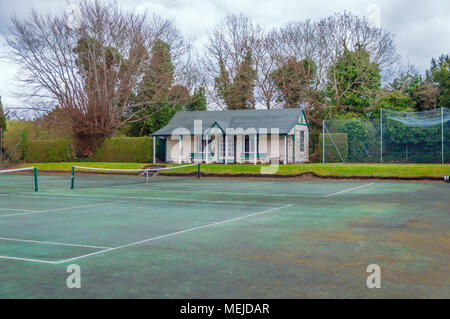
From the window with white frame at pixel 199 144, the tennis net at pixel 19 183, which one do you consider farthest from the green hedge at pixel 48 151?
the window with white frame at pixel 199 144

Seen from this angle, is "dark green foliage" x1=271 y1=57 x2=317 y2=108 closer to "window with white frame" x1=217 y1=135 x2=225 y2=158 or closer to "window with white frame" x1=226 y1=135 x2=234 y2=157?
"window with white frame" x1=226 y1=135 x2=234 y2=157

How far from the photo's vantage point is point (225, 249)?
7.65 meters

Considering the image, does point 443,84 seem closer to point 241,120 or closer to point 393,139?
point 393,139

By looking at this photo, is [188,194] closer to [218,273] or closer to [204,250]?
[204,250]

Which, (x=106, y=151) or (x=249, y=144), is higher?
(x=249, y=144)

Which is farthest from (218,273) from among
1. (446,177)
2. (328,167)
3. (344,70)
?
(344,70)

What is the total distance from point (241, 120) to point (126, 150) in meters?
10.3

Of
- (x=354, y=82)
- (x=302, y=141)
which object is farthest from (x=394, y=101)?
(x=302, y=141)

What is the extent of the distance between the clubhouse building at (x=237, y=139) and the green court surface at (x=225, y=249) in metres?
24.0

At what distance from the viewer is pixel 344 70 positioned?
46781 mm

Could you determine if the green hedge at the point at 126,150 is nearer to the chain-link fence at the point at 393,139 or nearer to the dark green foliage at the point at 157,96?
the dark green foliage at the point at 157,96

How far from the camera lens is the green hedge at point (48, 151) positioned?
43.8 meters

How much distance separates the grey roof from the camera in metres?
39.0

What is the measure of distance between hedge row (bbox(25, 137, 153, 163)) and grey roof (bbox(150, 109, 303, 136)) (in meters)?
1.76
